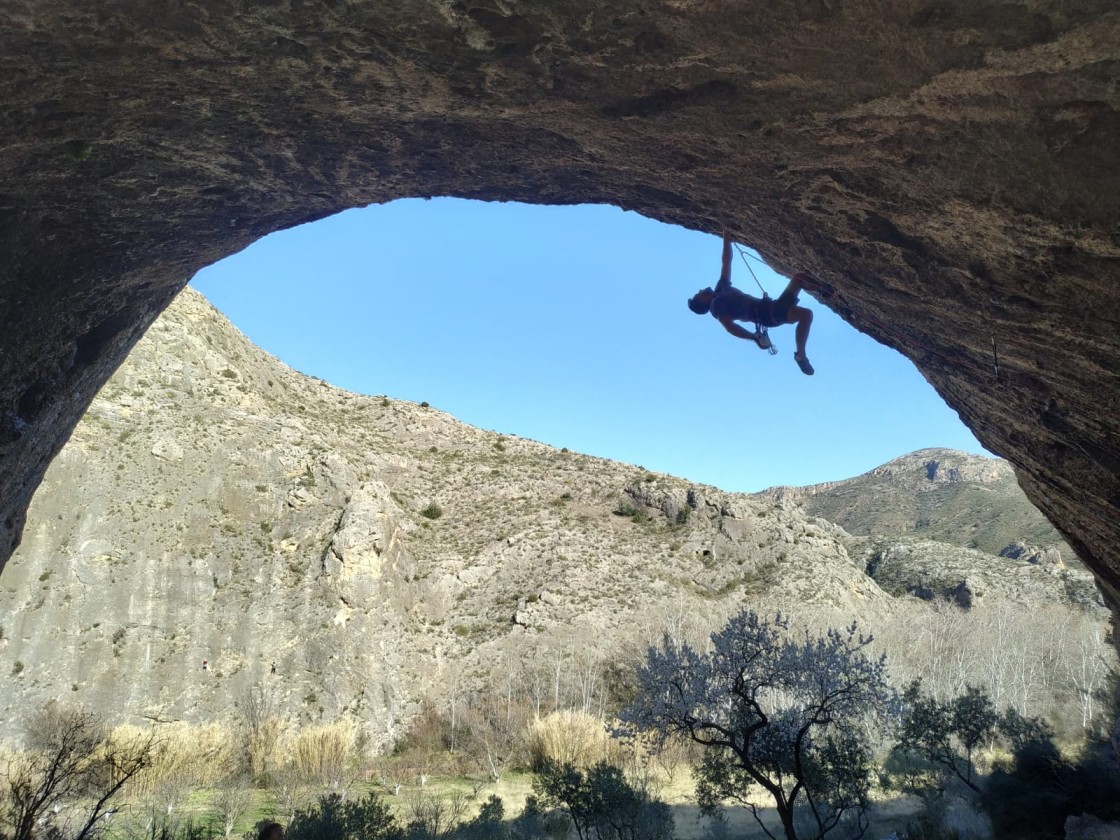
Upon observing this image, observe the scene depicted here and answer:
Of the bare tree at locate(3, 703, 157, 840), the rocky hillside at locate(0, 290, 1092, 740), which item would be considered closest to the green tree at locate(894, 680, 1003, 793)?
the rocky hillside at locate(0, 290, 1092, 740)

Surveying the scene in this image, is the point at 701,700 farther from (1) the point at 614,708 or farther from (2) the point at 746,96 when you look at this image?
(1) the point at 614,708

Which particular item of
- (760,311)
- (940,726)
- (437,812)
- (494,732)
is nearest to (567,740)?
(494,732)

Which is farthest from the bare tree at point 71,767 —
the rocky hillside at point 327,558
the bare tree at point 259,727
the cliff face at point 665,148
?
the cliff face at point 665,148

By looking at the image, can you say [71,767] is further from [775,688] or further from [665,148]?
[775,688]

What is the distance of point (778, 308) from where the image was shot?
1014 centimetres

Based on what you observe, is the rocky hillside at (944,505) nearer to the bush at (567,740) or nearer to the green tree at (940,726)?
the green tree at (940,726)

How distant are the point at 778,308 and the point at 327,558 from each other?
1059 inches

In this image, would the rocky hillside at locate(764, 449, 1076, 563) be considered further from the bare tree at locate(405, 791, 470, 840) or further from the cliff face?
the cliff face

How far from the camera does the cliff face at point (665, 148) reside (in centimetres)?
435

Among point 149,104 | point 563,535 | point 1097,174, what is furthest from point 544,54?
point 563,535

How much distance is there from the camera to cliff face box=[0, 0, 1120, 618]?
14.3 feet

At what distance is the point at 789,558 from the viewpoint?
141 feet

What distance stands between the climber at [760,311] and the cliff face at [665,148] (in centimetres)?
85

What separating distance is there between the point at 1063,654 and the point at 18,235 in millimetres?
51239
